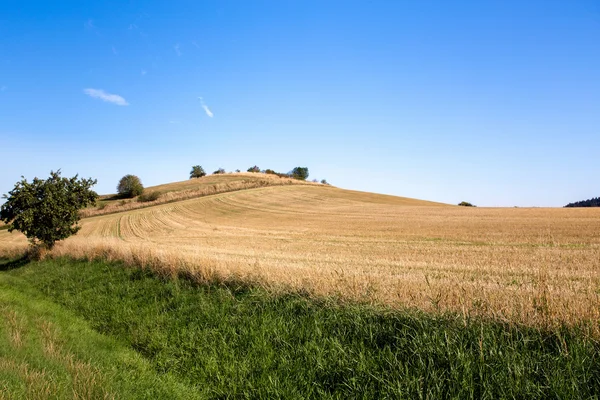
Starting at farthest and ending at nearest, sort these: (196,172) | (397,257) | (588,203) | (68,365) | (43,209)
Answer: (196,172) → (588,203) → (43,209) → (397,257) → (68,365)

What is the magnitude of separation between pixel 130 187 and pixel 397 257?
64.6 m

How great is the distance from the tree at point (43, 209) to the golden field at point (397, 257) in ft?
4.23

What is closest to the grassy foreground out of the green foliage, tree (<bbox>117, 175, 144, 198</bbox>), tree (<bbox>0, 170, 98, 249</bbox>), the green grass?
the green grass

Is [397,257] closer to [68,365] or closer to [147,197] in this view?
[68,365]

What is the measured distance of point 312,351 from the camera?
6.06 m

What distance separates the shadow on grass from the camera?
2308 centimetres

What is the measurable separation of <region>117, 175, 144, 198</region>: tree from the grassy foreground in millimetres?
62822

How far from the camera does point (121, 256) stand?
52.2 ft

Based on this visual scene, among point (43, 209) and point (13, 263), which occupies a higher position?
point (43, 209)

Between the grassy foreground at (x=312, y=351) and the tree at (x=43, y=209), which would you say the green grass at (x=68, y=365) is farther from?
the tree at (x=43, y=209)

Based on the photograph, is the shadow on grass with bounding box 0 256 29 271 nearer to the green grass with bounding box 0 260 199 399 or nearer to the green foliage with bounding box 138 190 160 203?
the green grass with bounding box 0 260 199 399

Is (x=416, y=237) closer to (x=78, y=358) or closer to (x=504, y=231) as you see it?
(x=504, y=231)

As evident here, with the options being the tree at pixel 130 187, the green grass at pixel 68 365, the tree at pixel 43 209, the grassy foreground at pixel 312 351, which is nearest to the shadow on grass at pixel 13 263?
the tree at pixel 43 209

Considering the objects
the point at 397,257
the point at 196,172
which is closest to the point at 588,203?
the point at 397,257
